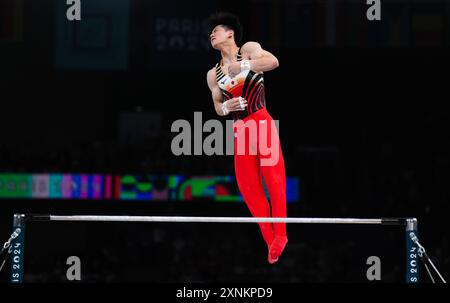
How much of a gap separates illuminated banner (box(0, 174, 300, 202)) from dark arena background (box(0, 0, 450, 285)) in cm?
3

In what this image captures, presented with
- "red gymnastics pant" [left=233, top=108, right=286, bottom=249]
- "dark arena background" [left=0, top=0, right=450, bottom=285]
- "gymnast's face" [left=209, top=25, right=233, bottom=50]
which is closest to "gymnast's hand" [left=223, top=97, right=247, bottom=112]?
"red gymnastics pant" [left=233, top=108, right=286, bottom=249]

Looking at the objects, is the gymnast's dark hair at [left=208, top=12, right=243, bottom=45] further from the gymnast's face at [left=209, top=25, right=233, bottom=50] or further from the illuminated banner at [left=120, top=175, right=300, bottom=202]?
the illuminated banner at [left=120, top=175, right=300, bottom=202]

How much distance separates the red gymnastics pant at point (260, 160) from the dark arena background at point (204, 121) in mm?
8041

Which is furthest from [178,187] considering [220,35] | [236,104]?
[236,104]

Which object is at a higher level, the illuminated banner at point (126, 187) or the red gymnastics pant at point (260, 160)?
the red gymnastics pant at point (260, 160)

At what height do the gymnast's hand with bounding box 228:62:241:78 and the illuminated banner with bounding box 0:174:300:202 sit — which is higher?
the gymnast's hand with bounding box 228:62:241:78

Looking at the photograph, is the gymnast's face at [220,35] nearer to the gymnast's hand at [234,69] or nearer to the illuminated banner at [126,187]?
the gymnast's hand at [234,69]

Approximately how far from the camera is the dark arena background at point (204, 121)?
16.1m

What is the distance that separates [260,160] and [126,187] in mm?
9271

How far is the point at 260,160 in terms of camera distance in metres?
7.27

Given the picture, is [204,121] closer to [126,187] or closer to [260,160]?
[126,187]

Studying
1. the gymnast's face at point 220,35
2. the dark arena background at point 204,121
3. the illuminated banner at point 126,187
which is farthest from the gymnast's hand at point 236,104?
the illuminated banner at point 126,187

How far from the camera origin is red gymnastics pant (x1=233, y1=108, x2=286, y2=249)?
722cm

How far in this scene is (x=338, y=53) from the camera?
17.2 metres
